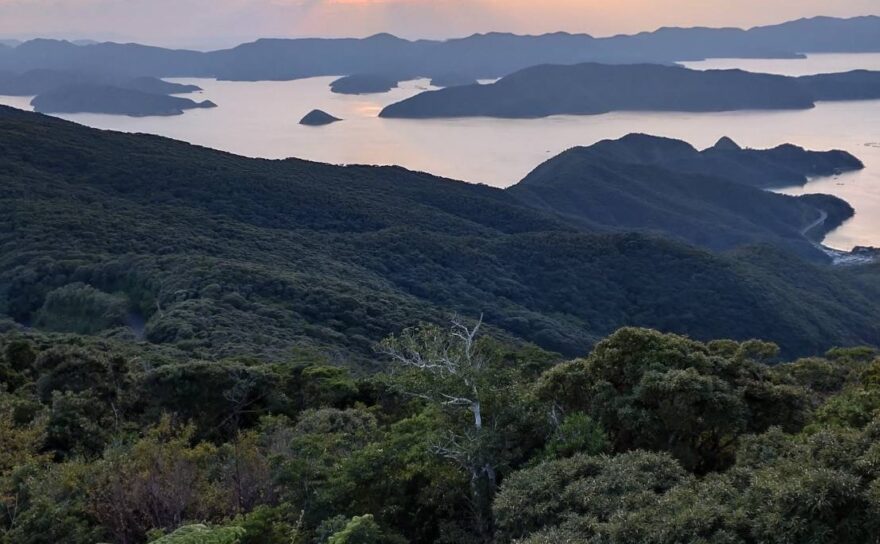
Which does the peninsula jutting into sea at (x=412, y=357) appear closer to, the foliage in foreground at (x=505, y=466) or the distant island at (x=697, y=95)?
the foliage in foreground at (x=505, y=466)

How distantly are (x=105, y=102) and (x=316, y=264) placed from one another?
480 feet

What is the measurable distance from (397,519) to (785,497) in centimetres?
485

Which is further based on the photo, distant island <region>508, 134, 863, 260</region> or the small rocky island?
the small rocky island

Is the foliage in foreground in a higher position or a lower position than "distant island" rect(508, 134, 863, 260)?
higher

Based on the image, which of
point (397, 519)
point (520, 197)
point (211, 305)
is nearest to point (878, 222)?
point (520, 197)

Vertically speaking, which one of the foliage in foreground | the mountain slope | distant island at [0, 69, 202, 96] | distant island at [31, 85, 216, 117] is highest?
distant island at [0, 69, 202, 96]

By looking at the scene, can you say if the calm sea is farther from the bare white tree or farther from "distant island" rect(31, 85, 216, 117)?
the bare white tree

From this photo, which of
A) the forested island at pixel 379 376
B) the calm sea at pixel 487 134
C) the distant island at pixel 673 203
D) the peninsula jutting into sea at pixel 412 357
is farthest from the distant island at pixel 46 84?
the forested island at pixel 379 376

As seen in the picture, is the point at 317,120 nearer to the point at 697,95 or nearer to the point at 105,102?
the point at 105,102

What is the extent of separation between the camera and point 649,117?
193m

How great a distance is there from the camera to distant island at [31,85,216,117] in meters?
164

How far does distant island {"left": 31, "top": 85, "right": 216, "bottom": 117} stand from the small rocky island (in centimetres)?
3320

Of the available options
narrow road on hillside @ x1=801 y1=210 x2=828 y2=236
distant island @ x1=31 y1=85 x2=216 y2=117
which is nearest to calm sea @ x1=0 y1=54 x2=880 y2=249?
narrow road on hillside @ x1=801 y1=210 x2=828 y2=236

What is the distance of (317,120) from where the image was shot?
155 meters
